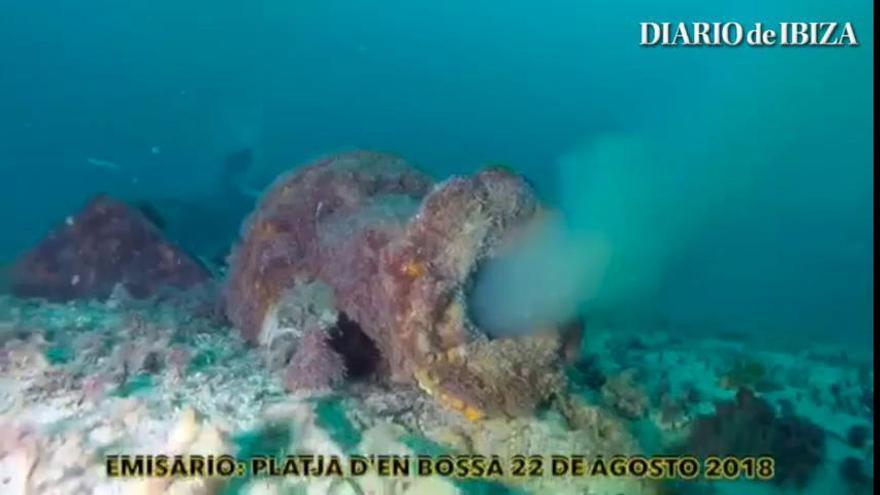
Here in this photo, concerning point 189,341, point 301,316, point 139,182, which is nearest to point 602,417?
point 301,316

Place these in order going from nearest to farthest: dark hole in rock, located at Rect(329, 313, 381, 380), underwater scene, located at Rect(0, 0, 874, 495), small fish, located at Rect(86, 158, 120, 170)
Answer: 1. underwater scene, located at Rect(0, 0, 874, 495)
2. dark hole in rock, located at Rect(329, 313, 381, 380)
3. small fish, located at Rect(86, 158, 120, 170)

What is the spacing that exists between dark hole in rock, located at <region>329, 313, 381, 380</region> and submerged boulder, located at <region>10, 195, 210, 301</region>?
4234 mm

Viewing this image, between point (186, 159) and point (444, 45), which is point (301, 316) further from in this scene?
point (444, 45)

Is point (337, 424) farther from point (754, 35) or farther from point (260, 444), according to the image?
point (754, 35)

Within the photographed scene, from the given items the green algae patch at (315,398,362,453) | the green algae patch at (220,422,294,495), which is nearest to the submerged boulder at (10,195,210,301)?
the green algae patch at (315,398,362,453)

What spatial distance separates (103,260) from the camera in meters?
9.38

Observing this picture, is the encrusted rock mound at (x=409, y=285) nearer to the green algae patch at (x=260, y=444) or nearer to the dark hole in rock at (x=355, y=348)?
the dark hole in rock at (x=355, y=348)

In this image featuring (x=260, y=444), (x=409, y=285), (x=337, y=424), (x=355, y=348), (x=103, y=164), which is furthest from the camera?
(x=103, y=164)

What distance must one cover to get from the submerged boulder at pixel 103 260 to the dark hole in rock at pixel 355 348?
4.23 m

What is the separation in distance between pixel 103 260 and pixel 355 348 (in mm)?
4884

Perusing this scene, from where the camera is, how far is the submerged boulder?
9.30 metres

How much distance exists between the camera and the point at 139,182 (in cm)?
5497

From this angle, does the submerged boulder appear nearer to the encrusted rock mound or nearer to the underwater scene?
the underwater scene

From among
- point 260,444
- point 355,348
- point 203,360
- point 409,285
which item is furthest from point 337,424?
point 203,360
